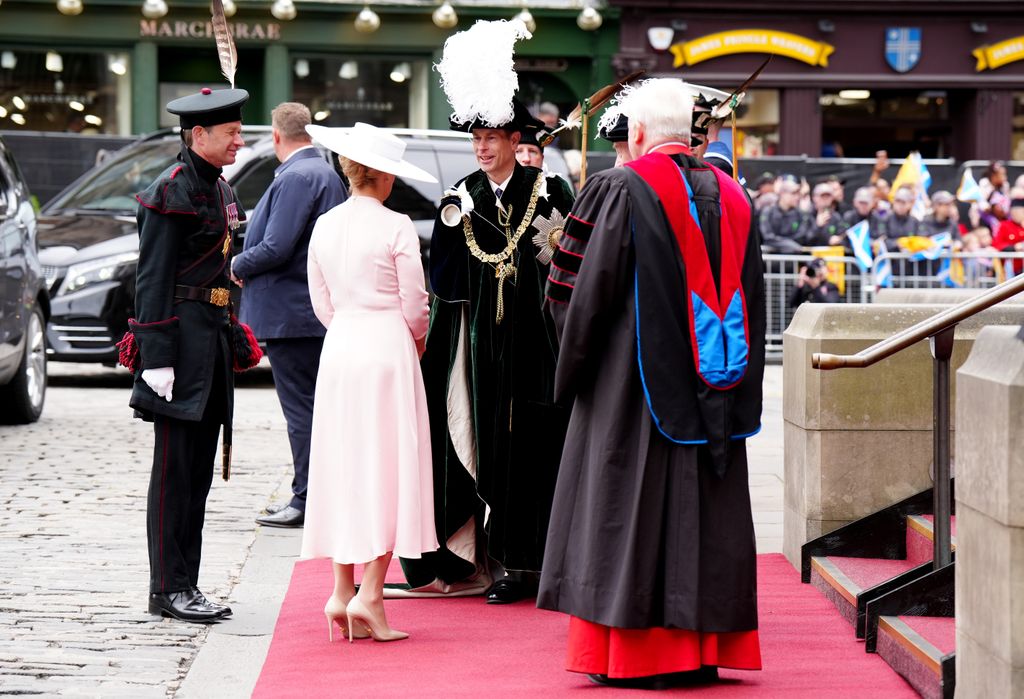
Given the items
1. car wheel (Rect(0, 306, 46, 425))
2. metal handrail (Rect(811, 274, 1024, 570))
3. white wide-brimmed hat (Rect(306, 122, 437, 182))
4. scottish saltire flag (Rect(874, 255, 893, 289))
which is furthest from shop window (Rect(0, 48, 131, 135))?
metal handrail (Rect(811, 274, 1024, 570))

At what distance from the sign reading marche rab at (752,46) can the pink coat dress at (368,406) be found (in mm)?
19785

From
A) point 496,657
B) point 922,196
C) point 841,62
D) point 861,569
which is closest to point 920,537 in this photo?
point 861,569

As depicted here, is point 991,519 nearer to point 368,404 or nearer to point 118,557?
point 368,404

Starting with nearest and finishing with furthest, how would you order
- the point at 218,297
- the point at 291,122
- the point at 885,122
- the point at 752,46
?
the point at 218,297, the point at 291,122, the point at 752,46, the point at 885,122

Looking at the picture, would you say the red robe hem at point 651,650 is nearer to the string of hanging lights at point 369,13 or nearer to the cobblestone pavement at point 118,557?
the cobblestone pavement at point 118,557

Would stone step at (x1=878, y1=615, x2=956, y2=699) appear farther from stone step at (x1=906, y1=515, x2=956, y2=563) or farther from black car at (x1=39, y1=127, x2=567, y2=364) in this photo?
black car at (x1=39, y1=127, x2=567, y2=364)

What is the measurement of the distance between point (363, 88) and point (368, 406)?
65.9 feet

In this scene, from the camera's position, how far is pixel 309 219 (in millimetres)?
8828

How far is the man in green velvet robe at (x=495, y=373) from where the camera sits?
23.1 ft

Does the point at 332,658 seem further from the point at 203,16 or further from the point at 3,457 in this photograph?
the point at 203,16

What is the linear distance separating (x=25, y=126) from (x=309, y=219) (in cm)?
1730

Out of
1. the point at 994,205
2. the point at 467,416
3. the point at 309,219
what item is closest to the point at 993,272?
the point at 994,205

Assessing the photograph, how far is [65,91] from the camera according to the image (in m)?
25.0

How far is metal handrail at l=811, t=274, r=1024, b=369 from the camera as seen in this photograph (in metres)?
5.24
